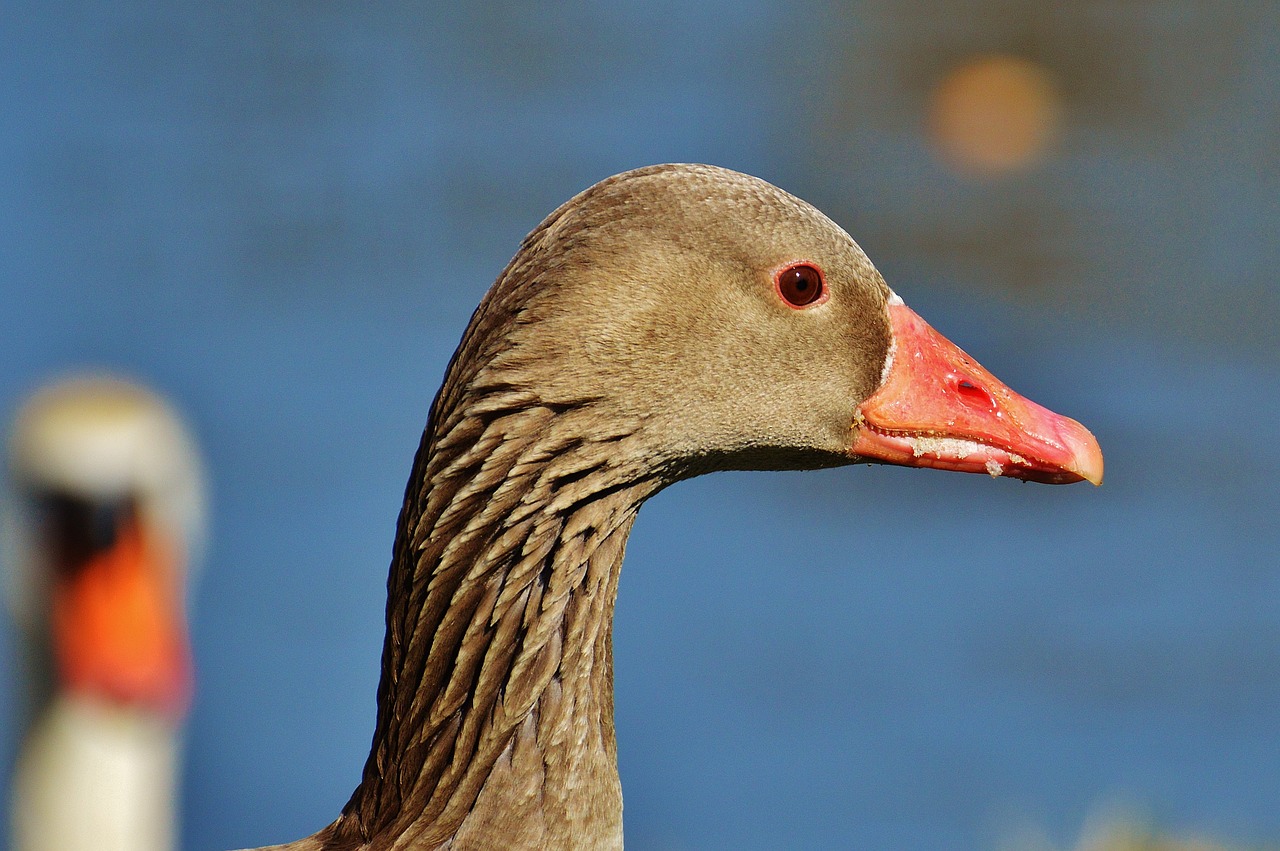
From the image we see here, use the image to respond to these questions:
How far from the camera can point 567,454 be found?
2908 mm

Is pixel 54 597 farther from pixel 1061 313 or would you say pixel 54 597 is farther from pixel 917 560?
pixel 1061 313

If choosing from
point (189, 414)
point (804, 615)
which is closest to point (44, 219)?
point (189, 414)

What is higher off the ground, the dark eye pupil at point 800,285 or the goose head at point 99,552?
the goose head at point 99,552

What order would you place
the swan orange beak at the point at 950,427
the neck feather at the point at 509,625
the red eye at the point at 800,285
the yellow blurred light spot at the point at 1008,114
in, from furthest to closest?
1. the yellow blurred light spot at the point at 1008,114
2. the swan orange beak at the point at 950,427
3. the red eye at the point at 800,285
4. the neck feather at the point at 509,625

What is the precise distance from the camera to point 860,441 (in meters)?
3.19

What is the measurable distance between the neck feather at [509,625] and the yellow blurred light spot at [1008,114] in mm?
9974

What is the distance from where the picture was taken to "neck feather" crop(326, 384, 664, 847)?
9.47 feet

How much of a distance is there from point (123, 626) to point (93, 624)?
12cm

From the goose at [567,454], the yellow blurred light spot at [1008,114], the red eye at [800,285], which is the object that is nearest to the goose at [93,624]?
the goose at [567,454]

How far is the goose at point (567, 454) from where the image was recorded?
9.48 feet

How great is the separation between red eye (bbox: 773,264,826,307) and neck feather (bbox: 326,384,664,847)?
421 mm

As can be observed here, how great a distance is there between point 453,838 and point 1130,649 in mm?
6660

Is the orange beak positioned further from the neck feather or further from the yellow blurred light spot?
the yellow blurred light spot

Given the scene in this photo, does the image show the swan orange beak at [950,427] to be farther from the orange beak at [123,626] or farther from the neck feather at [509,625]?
the orange beak at [123,626]
